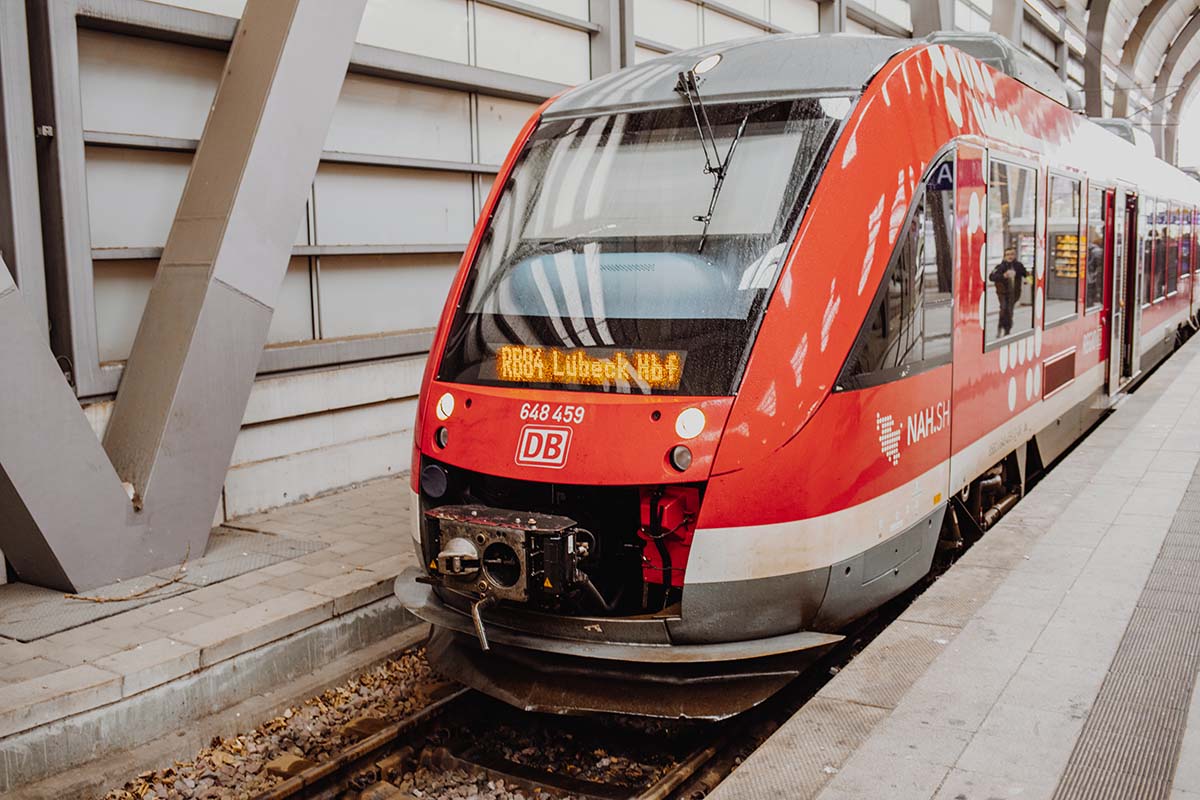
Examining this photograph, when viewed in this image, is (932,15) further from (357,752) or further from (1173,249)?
(357,752)

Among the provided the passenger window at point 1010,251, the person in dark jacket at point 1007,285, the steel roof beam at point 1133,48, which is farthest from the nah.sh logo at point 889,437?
the steel roof beam at point 1133,48

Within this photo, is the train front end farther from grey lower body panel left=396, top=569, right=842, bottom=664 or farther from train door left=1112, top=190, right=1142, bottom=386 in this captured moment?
train door left=1112, top=190, right=1142, bottom=386

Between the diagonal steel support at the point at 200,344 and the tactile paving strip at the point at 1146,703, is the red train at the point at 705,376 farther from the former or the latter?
the diagonal steel support at the point at 200,344

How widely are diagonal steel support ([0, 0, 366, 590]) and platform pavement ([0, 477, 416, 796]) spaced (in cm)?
57

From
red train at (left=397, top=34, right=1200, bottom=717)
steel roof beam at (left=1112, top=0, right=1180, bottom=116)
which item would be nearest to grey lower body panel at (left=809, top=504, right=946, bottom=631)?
red train at (left=397, top=34, right=1200, bottom=717)

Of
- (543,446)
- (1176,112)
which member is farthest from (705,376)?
(1176,112)

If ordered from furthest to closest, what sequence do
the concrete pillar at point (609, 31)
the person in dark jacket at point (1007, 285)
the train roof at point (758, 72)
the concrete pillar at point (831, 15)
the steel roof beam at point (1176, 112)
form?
the steel roof beam at point (1176, 112), the concrete pillar at point (831, 15), the concrete pillar at point (609, 31), the person in dark jacket at point (1007, 285), the train roof at point (758, 72)

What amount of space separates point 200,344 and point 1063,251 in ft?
18.6

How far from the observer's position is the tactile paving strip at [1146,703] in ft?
10.5

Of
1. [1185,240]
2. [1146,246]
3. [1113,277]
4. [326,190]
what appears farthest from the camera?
[1185,240]

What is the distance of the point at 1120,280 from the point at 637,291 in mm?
7143

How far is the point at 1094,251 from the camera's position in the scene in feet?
28.1

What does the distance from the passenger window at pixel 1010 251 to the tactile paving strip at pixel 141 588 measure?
4.14 metres

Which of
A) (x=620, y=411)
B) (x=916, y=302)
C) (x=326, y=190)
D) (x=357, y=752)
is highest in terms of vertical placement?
(x=326, y=190)
